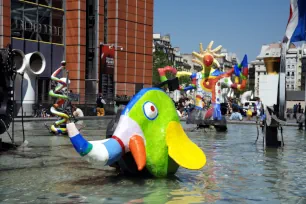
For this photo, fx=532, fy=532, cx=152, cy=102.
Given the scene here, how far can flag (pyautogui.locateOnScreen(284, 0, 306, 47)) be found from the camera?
1420 cm

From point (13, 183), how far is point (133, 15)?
146 feet

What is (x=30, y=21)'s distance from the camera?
133ft

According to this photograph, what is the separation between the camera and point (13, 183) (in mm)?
8438

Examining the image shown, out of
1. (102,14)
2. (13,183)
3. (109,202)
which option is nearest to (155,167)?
(109,202)

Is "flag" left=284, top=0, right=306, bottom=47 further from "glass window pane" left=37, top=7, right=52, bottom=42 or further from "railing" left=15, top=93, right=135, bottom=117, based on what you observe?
"glass window pane" left=37, top=7, right=52, bottom=42

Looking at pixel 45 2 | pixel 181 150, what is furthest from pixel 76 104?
pixel 181 150

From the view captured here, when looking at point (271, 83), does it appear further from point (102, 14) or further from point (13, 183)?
point (13, 183)

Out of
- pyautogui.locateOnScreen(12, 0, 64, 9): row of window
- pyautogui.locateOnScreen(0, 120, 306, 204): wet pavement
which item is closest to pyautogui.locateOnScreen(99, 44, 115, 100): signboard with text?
pyautogui.locateOnScreen(12, 0, 64, 9): row of window

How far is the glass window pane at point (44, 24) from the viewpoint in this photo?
136 ft

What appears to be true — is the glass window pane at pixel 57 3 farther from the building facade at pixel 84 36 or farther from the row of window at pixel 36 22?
the row of window at pixel 36 22

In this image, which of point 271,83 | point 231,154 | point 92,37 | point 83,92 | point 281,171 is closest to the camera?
point 281,171

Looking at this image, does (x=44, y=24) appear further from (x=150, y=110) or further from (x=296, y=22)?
(x=150, y=110)

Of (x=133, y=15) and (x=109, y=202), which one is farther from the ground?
(x=133, y=15)

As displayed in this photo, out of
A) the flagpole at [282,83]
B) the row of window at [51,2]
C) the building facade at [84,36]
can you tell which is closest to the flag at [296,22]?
the flagpole at [282,83]
